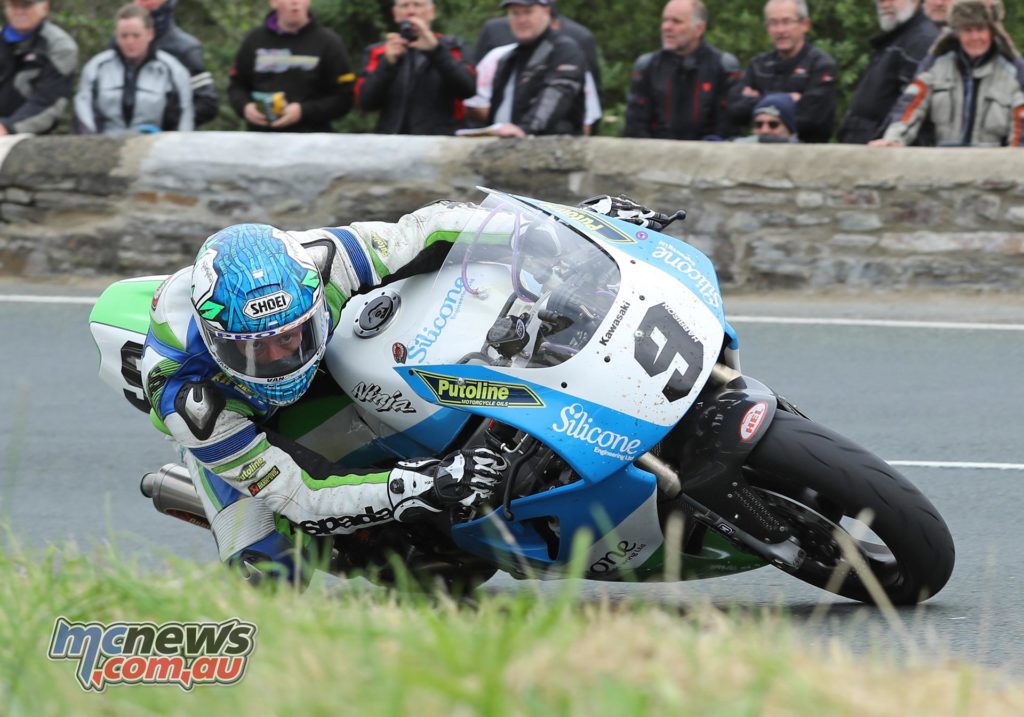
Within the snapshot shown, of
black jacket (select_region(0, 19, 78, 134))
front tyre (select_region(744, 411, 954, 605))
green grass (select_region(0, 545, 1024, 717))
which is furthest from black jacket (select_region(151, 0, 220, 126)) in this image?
green grass (select_region(0, 545, 1024, 717))

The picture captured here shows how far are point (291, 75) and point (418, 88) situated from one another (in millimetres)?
895

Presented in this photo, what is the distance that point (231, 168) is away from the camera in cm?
1010

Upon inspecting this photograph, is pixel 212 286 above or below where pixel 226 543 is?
above

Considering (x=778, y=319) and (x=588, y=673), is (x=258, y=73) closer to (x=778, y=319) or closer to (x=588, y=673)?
(x=778, y=319)

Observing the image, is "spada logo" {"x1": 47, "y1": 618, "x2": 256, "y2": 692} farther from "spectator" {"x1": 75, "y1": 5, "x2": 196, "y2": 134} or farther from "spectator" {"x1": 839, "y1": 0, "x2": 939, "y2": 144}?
"spectator" {"x1": 75, "y1": 5, "x2": 196, "y2": 134}

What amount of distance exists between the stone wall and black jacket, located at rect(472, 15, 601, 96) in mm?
530

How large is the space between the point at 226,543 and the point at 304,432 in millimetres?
423

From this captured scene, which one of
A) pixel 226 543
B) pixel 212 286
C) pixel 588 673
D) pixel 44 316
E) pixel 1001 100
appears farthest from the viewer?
pixel 44 316

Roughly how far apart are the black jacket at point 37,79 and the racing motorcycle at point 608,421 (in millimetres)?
6718

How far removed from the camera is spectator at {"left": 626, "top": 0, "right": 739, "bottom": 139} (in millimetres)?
9391

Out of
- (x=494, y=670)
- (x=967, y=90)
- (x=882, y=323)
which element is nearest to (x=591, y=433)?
(x=494, y=670)

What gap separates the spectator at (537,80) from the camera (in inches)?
367

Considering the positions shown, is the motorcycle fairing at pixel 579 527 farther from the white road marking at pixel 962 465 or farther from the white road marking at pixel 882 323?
the white road marking at pixel 882 323

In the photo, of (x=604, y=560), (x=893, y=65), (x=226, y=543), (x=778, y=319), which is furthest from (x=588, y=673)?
(x=893, y=65)
